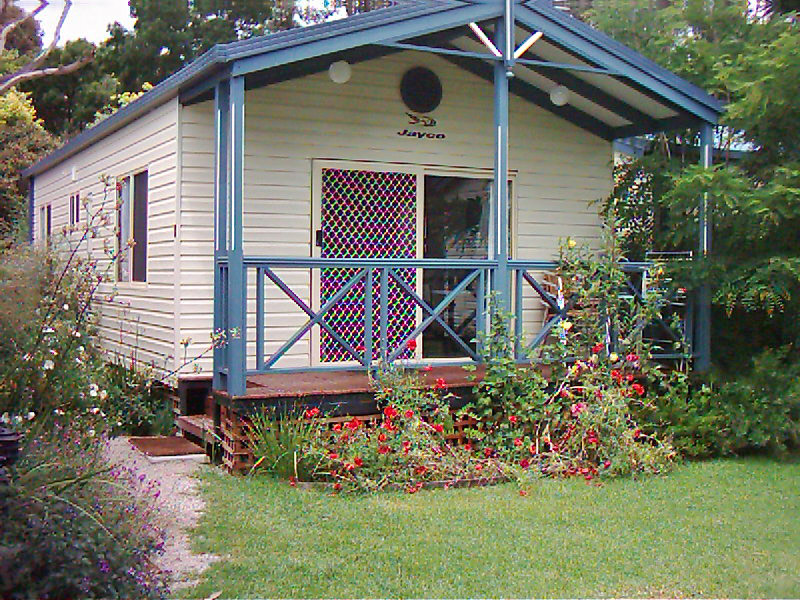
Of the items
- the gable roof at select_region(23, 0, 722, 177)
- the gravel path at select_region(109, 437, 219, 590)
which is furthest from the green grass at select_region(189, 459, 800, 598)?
the gable roof at select_region(23, 0, 722, 177)

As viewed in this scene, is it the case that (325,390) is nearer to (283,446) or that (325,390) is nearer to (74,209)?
(283,446)

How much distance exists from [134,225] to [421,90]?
131 inches

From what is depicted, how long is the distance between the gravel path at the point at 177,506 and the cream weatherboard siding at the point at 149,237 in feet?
4.33

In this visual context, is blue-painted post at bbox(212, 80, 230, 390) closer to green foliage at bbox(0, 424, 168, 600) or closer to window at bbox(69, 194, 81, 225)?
green foliage at bbox(0, 424, 168, 600)

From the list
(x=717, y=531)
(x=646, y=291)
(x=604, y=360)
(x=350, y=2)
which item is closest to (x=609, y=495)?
(x=717, y=531)

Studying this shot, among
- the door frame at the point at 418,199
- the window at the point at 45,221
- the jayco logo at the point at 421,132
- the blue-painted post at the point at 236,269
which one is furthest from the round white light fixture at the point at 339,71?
the window at the point at 45,221

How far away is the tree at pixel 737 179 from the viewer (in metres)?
7.53

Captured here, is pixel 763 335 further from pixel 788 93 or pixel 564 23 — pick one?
pixel 564 23

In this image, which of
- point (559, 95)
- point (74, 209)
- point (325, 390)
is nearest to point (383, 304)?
point (325, 390)

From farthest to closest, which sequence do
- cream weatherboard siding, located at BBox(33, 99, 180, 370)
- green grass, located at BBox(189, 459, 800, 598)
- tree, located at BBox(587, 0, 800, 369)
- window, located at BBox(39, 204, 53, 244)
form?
window, located at BBox(39, 204, 53, 244)
cream weatherboard siding, located at BBox(33, 99, 180, 370)
tree, located at BBox(587, 0, 800, 369)
green grass, located at BBox(189, 459, 800, 598)

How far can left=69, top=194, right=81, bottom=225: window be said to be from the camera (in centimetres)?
1244

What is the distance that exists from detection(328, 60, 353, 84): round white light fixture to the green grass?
12.1 feet

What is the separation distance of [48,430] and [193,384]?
292cm

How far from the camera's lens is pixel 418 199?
9461mm
